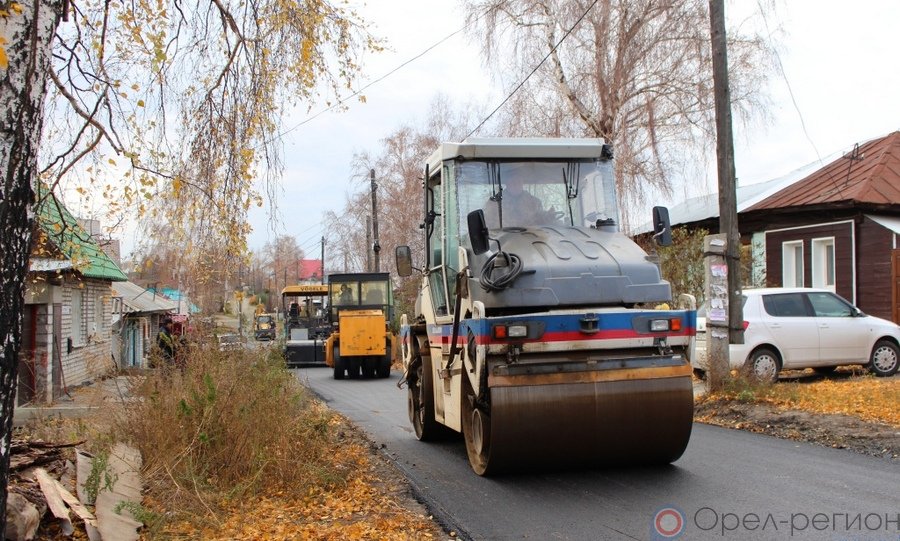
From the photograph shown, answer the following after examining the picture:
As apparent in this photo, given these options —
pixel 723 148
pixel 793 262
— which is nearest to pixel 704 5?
pixel 793 262

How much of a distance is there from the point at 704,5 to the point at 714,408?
511 inches

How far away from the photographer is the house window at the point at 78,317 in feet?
70.2

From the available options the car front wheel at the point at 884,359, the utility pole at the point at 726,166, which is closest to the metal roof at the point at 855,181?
the car front wheel at the point at 884,359

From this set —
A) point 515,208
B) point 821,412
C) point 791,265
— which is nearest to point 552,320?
point 515,208

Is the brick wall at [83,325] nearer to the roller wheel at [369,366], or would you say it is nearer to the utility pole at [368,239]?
the roller wheel at [369,366]

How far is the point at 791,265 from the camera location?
72.1ft

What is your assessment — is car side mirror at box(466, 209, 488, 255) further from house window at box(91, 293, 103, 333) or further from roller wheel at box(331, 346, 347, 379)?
house window at box(91, 293, 103, 333)

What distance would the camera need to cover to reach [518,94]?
22.6 meters

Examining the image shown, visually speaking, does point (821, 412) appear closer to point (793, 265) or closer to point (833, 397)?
point (833, 397)

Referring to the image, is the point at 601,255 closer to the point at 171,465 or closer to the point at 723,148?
the point at 171,465

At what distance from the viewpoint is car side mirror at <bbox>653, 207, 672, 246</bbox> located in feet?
25.2
